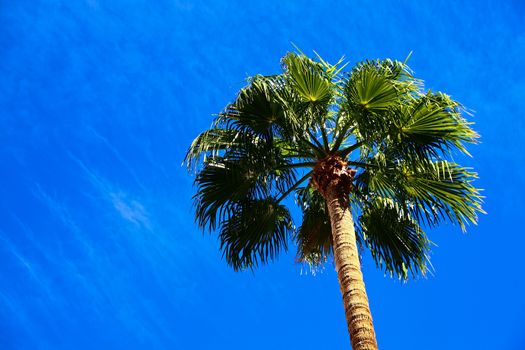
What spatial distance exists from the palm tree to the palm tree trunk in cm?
2

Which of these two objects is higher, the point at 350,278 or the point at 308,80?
the point at 308,80

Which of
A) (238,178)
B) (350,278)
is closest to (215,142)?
(238,178)

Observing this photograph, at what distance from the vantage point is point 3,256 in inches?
2719

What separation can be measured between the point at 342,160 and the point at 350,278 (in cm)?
225

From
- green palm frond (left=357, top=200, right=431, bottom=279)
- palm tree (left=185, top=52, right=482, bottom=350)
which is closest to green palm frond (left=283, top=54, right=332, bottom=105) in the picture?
palm tree (left=185, top=52, right=482, bottom=350)

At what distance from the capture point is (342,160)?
9.11 meters

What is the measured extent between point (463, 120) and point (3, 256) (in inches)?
2757

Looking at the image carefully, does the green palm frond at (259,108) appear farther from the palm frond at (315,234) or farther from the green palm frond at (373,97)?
the palm frond at (315,234)

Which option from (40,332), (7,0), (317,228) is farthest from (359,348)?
(40,332)

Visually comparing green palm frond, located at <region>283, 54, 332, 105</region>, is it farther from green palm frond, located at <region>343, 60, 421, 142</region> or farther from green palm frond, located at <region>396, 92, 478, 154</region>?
green palm frond, located at <region>396, 92, 478, 154</region>

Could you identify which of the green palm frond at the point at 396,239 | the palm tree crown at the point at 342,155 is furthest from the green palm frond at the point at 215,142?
the green palm frond at the point at 396,239

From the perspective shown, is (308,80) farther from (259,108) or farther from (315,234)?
(315,234)

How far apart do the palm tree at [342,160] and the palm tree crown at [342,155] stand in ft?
0.06

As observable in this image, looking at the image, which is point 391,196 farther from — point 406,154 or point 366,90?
point 366,90
